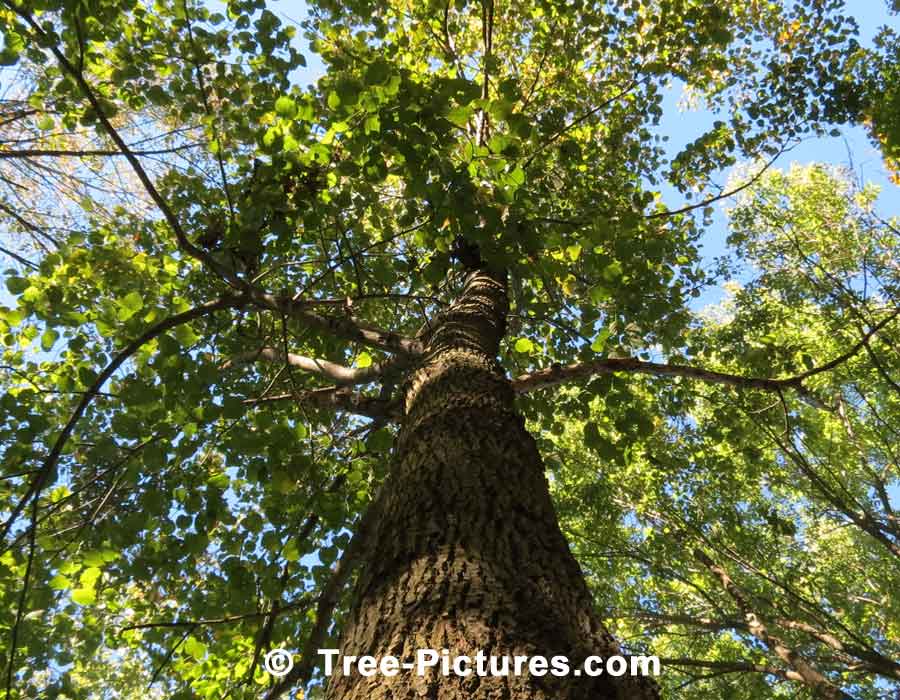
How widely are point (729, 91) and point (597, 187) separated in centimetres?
332

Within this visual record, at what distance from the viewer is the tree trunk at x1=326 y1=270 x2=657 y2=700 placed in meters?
1.09

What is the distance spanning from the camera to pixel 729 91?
6.83 metres

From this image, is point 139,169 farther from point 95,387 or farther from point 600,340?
point 600,340

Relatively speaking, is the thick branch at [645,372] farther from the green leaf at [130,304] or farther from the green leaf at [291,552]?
the green leaf at [130,304]

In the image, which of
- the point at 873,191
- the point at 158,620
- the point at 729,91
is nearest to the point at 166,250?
the point at 158,620

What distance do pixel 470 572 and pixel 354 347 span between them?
4025 millimetres

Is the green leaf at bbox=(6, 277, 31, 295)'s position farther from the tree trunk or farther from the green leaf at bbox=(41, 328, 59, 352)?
the tree trunk

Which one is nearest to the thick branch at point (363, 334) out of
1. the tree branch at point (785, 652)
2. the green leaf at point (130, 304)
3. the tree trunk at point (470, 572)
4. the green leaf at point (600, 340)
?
the green leaf at point (130, 304)

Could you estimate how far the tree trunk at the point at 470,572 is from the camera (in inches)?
43.1

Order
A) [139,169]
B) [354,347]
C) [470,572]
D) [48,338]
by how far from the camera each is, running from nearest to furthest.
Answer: [470,572] < [139,169] < [48,338] < [354,347]

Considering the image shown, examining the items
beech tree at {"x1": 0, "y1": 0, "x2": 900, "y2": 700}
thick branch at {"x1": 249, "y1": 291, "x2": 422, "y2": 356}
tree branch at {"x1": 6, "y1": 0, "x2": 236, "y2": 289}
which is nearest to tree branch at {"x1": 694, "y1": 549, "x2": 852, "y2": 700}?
beech tree at {"x1": 0, "y1": 0, "x2": 900, "y2": 700}

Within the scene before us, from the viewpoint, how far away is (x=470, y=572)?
52.4 inches

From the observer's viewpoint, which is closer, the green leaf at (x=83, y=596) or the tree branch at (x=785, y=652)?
the green leaf at (x=83, y=596)

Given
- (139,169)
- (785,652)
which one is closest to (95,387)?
(139,169)
